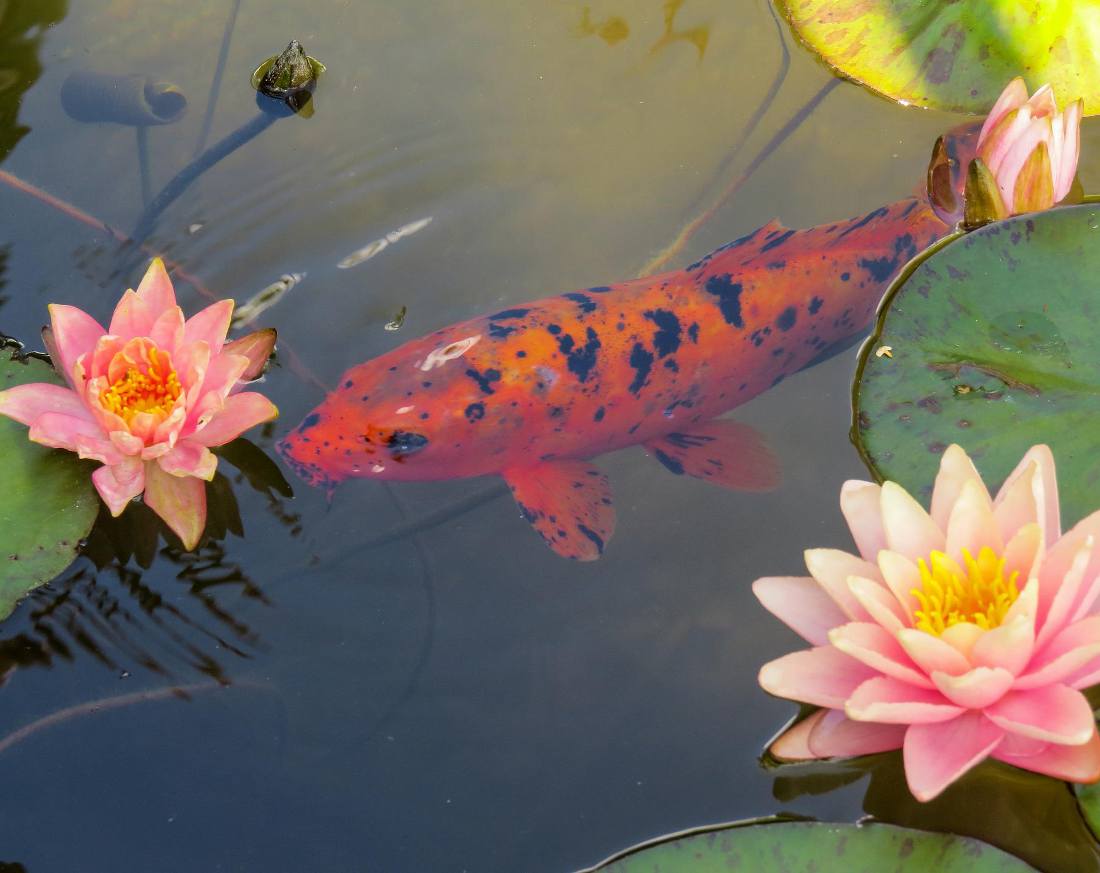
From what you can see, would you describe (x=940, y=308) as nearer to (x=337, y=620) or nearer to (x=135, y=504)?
(x=337, y=620)

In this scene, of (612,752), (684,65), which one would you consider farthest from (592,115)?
(612,752)

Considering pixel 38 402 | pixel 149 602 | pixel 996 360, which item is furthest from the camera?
pixel 149 602

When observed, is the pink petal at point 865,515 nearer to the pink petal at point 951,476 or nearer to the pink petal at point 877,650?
the pink petal at point 951,476

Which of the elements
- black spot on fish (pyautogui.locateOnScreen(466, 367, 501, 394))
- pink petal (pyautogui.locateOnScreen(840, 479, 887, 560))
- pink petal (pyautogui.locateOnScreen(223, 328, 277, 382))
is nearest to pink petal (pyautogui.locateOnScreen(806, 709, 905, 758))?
pink petal (pyautogui.locateOnScreen(840, 479, 887, 560))

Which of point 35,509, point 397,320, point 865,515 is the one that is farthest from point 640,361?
point 35,509

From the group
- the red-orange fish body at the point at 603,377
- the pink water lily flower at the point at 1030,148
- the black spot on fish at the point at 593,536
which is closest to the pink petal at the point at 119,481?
the red-orange fish body at the point at 603,377

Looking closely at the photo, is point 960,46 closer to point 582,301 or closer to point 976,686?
point 582,301

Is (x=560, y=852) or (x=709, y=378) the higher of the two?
(x=709, y=378)
